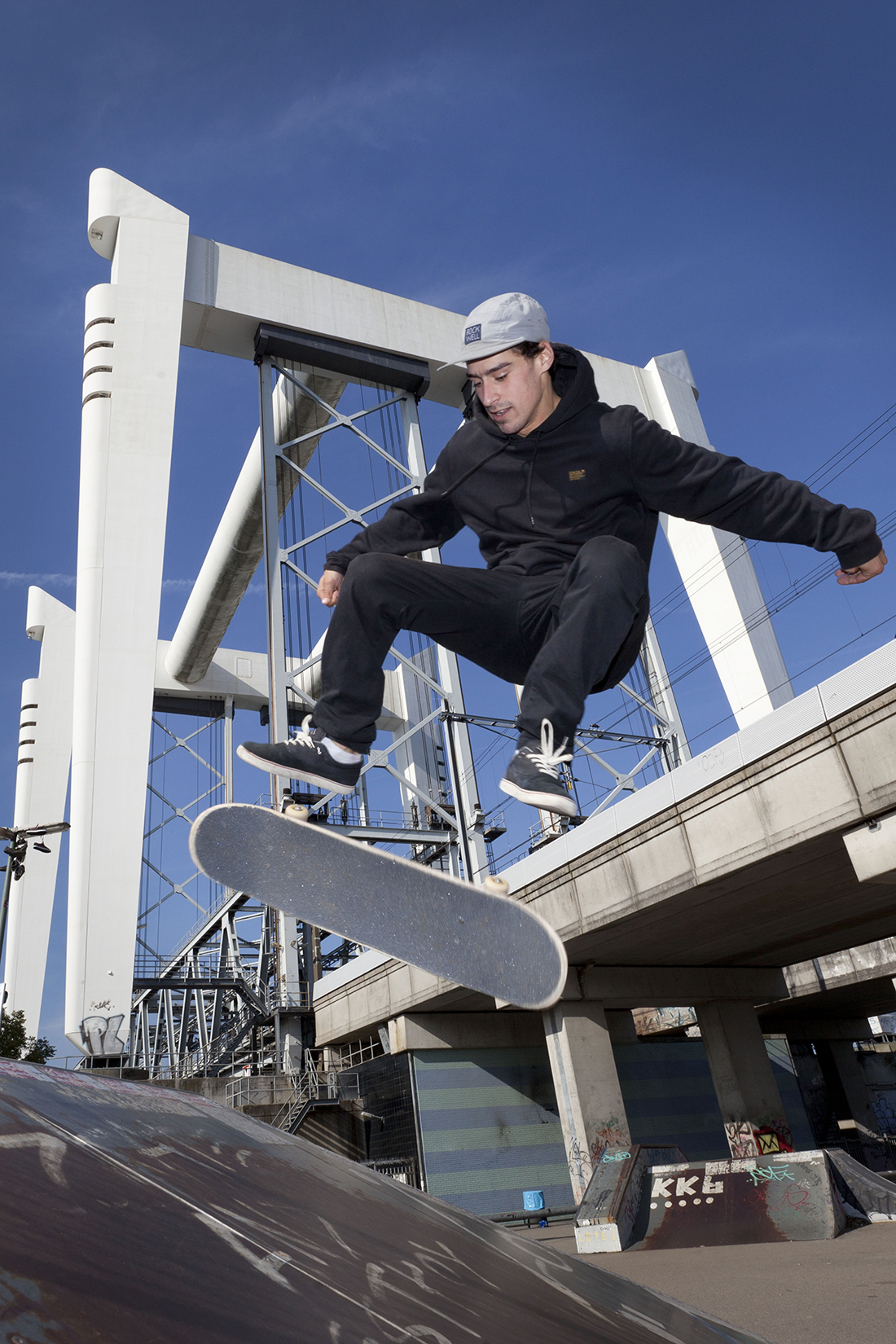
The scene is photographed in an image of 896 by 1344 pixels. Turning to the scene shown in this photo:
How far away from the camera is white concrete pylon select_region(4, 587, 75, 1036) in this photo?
99.0ft

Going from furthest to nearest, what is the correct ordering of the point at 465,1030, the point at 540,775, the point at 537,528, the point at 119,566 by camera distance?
A: 1. the point at 465,1030
2. the point at 119,566
3. the point at 537,528
4. the point at 540,775

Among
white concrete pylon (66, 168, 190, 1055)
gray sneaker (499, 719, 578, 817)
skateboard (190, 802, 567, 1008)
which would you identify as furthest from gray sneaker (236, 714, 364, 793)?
white concrete pylon (66, 168, 190, 1055)

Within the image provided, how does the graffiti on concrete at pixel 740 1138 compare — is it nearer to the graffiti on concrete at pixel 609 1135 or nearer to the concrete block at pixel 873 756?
the graffiti on concrete at pixel 609 1135

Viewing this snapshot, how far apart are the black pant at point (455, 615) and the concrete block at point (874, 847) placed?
Answer: 9244 millimetres

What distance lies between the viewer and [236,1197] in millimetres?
3406

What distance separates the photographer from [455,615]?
405 cm

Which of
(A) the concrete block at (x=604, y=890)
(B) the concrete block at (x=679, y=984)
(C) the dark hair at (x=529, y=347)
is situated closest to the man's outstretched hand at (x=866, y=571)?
(C) the dark hair at (x=529, y=347)

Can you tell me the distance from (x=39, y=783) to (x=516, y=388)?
30.4 metres

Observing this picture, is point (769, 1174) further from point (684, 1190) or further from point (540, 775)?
point (540, 775)

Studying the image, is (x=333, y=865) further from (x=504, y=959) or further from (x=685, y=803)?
(x=685, y=803)

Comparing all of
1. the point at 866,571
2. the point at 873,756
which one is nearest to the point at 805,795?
the point at 873,756

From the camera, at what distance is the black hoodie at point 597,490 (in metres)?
3.96

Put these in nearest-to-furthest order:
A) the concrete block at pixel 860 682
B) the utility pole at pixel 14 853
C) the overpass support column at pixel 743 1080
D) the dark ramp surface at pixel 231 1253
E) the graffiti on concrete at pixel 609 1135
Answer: the dark ramp surface at pixel 231 1253 → the concrete block at pixel 860 682 → the graffiti on concrete at pixel 609 1135 → the utility pole at pixel 14 853 → the overpass support column at pixel 743 1080

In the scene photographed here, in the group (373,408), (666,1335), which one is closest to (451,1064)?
(373,408)
